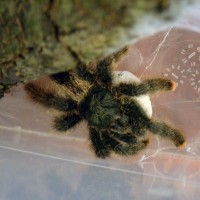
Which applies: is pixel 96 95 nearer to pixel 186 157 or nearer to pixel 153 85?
pixel 153 85

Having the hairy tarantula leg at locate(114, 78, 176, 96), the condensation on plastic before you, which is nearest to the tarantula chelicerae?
the hairy tarantula leg at locate(114, 78, 176, 96)

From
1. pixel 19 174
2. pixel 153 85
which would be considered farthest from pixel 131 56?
pixel 19 174

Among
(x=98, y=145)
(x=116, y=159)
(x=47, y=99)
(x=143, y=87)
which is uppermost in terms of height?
(x=143, y=87)

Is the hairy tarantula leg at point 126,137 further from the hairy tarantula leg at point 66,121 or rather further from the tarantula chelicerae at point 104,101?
the hairy tarantula leg at point 66,121

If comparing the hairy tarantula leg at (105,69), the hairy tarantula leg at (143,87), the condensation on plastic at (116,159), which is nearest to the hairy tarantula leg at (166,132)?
the hairy tarantula leg at (143,87)

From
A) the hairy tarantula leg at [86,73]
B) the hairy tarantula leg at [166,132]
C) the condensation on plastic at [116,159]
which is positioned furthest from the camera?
the condensation on plastic at [116,159]

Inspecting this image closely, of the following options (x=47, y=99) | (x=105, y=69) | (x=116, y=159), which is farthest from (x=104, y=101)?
(x=116, y=159)

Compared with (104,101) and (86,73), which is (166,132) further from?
(86,73)

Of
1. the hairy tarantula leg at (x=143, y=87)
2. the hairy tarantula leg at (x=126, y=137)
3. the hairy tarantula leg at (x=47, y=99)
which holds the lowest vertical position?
the hairy tarantula leg at (x=126, y=137)
